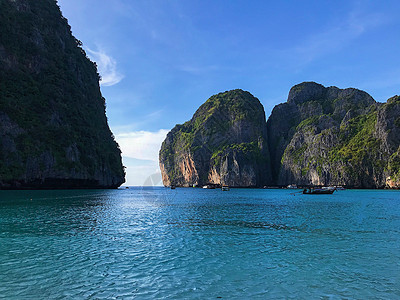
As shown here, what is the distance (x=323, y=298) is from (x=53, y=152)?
311 feet

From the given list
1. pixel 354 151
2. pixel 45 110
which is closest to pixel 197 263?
pixel 45 110

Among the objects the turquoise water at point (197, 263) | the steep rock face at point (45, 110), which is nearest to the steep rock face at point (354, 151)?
the steep rock face at point (45, 110)

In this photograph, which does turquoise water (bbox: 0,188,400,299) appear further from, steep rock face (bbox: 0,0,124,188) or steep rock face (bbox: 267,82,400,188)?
steep rock face (bbox: 267,82,400,188)

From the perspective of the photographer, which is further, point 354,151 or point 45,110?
point 354,151

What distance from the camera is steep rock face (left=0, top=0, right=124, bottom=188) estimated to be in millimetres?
78562

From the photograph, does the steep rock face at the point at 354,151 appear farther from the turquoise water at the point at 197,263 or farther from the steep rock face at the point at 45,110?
the turquoise water at the point at 197,263

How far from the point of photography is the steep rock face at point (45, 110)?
3093 inches

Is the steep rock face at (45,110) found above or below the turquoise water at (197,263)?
above

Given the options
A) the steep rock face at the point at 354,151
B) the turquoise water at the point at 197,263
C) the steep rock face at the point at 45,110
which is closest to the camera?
the turquoise water at the point at 197,263

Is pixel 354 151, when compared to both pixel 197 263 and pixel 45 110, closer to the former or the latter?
pixel 45 110

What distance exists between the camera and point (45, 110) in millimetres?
91688

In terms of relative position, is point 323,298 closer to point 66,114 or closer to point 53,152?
point 53,152

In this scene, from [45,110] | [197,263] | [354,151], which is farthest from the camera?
[354,151]

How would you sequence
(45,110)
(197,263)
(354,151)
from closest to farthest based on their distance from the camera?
(197,263)
(45,110)
(354,151)
